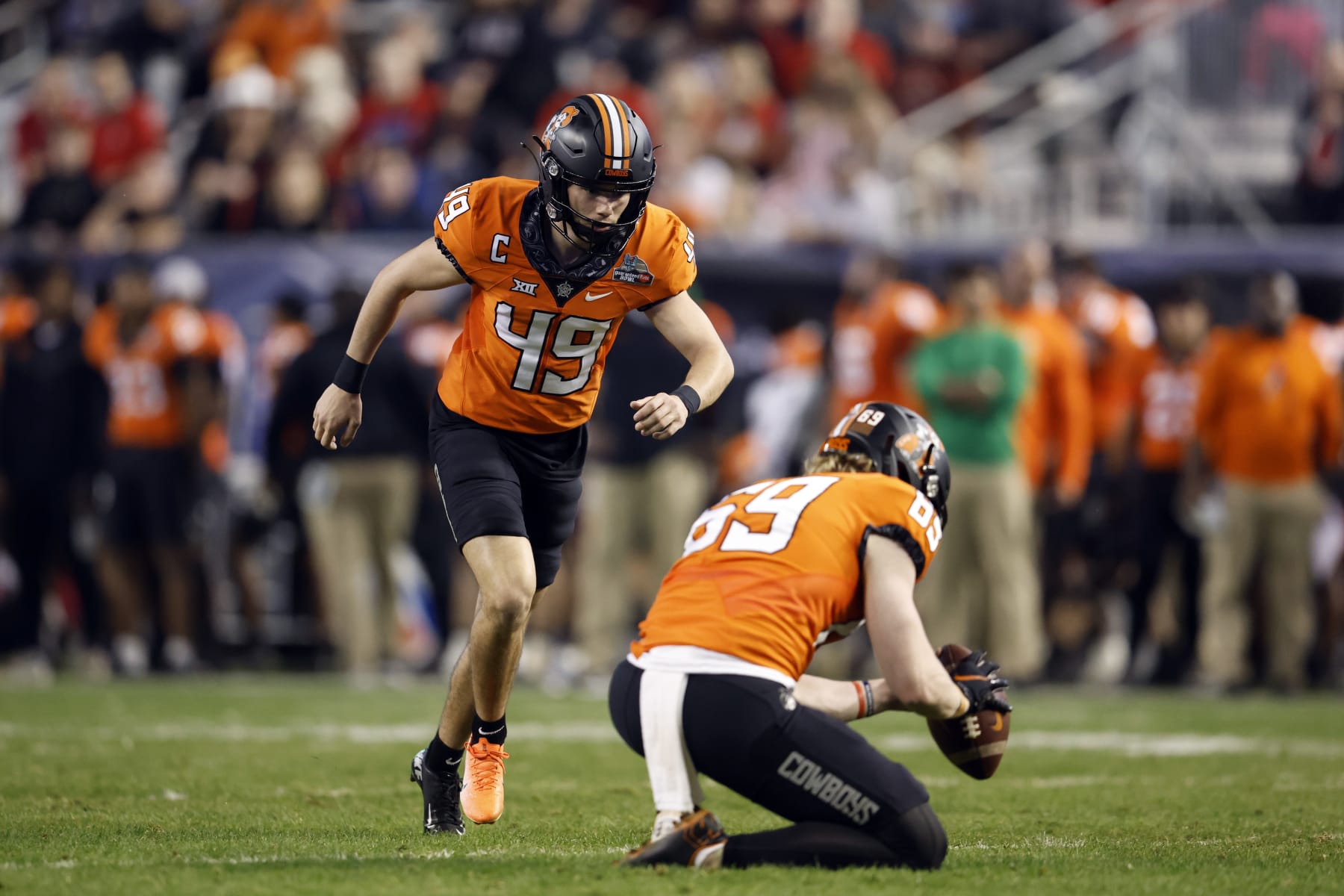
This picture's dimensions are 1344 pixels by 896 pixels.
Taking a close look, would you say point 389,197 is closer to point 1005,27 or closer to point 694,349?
point 1005,27

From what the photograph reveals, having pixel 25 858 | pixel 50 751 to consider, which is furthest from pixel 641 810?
pixel 50 751

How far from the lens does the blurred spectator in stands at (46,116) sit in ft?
51.0

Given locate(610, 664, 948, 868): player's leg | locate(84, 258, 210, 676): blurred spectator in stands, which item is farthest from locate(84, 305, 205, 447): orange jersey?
locate(610, 664, 948, 868): player's leg

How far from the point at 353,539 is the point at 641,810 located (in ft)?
19.8

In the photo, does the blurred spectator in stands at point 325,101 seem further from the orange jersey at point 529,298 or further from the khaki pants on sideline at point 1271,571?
the orange jersey at point 529,298

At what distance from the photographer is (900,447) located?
4809 millimetres

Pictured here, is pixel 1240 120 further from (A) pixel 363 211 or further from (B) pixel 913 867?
(B) pixel 913 867

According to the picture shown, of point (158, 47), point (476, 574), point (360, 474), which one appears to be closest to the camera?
point (476, 574)

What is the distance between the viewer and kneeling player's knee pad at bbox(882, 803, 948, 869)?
4383 millimetres

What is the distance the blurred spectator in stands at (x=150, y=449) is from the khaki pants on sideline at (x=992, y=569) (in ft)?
15.9

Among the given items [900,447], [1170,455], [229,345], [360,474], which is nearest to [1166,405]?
[1170,455]

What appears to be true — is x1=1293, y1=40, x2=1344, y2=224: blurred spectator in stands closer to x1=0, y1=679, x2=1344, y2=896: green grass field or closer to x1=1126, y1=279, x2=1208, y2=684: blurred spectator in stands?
x1=1126, y1=279, x2=1208, y2=684: blurred spectator in stands

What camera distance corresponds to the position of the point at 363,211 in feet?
45.2

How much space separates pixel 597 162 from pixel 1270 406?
6.52 m
